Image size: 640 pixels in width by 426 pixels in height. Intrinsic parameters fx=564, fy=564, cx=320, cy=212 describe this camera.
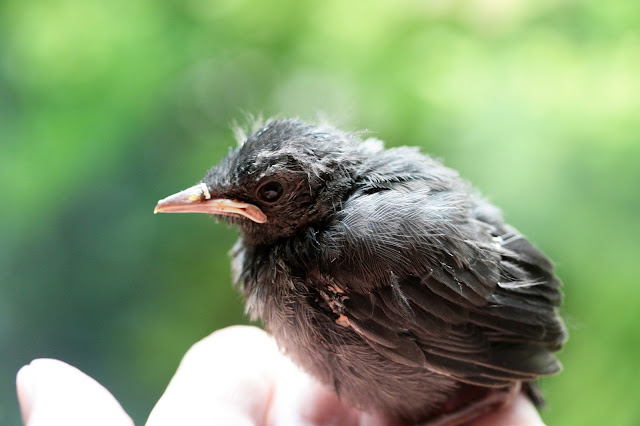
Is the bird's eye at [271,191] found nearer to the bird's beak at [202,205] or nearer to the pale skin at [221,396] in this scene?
the bird's beak at [202,205]

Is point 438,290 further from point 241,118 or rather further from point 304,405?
point 241,118

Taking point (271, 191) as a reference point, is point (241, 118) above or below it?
above

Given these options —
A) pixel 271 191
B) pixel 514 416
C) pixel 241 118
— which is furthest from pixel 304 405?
pixel 241 118

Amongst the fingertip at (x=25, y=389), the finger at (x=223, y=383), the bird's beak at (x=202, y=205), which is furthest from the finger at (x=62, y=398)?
the bird's beak at (x=202, y=205)

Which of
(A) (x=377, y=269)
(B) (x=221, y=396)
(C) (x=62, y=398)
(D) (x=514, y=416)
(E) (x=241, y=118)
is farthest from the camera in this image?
(E) (x=241, y=118)

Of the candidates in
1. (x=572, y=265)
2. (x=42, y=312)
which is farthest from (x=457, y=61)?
(x=42, y=312)

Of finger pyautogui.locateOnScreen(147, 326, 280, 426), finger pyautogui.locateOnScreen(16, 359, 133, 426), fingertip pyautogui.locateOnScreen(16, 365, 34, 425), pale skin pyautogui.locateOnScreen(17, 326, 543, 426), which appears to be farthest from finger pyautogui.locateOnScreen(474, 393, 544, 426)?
fingertip pyautogui.locateOnScreen(16, 365, 34, 425)

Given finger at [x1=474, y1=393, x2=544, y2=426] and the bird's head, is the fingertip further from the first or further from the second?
finger at [x1=474, y1=393, x2=544, y2=426]
